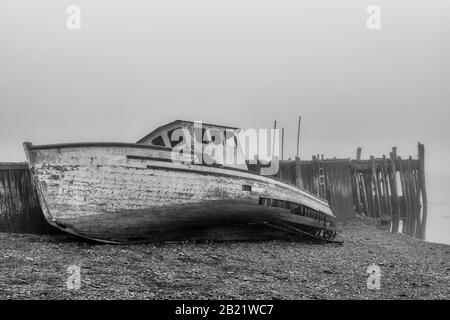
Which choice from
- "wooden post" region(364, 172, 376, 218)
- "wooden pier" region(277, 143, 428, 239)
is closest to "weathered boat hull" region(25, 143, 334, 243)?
"wooden pier" region(277, 143, 428, 239)

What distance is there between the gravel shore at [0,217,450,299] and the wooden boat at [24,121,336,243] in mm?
448

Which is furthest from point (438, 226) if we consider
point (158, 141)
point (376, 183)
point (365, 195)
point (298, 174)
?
point (158, 141)

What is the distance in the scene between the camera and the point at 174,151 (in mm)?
11578

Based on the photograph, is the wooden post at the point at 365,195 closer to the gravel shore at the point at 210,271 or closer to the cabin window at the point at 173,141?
the gravel shore at the point at 210,271

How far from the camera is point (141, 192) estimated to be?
11227mm

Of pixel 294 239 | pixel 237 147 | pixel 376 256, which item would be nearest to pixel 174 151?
pixel 237 147

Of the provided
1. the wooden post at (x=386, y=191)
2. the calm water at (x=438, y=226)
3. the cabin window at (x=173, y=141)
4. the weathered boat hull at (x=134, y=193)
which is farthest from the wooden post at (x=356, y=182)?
the cabin window at (x=173, y=141)

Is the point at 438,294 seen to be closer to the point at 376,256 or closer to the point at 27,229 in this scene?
the point at 376,256

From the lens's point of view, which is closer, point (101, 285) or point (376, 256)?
point (101, 285)

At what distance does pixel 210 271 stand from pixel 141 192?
9.69 ft

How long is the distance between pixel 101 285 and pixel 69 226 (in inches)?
144

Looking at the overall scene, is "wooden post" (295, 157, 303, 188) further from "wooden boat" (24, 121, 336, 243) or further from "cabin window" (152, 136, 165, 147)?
"cabin window" (152, 136, 165, 147)

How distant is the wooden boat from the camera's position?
10844 mm
